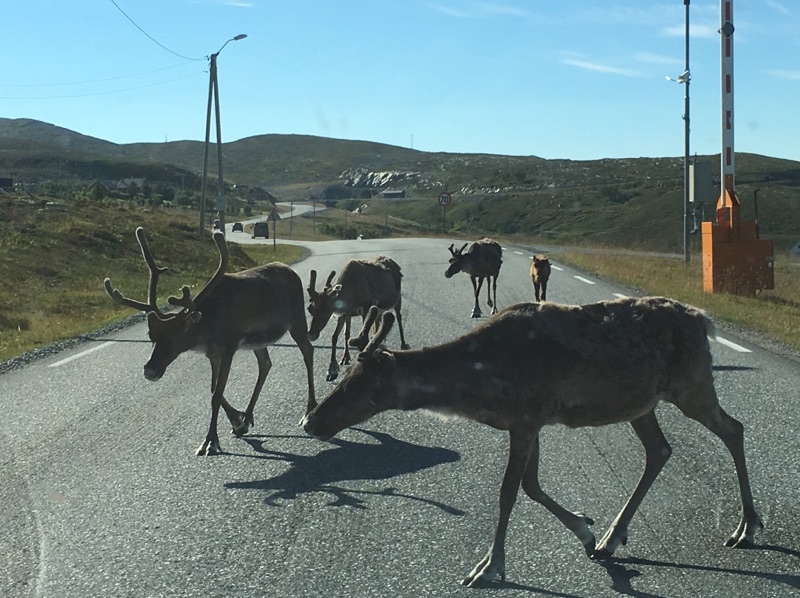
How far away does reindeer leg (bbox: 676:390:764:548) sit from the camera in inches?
249

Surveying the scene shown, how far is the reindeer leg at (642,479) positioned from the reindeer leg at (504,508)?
639 mm

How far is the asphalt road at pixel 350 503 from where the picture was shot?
5918 millimetres

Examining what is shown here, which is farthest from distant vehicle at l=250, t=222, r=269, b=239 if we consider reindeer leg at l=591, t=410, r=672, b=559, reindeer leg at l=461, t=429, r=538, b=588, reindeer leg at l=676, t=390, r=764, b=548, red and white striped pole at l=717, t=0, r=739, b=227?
reindeer leg at l=461, t=429, r=538, b=588

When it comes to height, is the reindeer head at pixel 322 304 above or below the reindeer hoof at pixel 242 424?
above

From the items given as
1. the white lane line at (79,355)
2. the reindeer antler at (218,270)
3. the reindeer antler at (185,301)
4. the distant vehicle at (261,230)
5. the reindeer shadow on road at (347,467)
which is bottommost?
the distant vehicle at (261,230)

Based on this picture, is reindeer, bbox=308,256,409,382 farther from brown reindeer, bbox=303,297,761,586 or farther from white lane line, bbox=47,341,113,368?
brown reindeer, bbox=303,297,761,586

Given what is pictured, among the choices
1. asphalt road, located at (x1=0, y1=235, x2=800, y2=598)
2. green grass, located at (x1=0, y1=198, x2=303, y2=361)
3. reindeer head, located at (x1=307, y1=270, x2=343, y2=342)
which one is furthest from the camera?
green grass, located at (x1=0, y1=198, x2=303, y2=361)

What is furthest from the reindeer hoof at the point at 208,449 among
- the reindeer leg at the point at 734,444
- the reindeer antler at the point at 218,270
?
the reindeer leg at the point at 734,444

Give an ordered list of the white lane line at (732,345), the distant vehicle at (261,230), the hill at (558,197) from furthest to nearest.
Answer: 1. the hill at (558,197)
2. the distant vehicle at (261,230)
3. the white lane line at (732,345)

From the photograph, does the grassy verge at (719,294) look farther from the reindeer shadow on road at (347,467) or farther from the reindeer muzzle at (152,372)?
the reindeer muzzle at (152,372)

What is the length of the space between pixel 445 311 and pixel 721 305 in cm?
535

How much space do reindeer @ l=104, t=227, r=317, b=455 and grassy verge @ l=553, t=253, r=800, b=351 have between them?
303 inches

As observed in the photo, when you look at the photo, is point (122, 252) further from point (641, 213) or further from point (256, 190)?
point (256, 190)

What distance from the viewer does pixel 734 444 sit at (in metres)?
6.61
